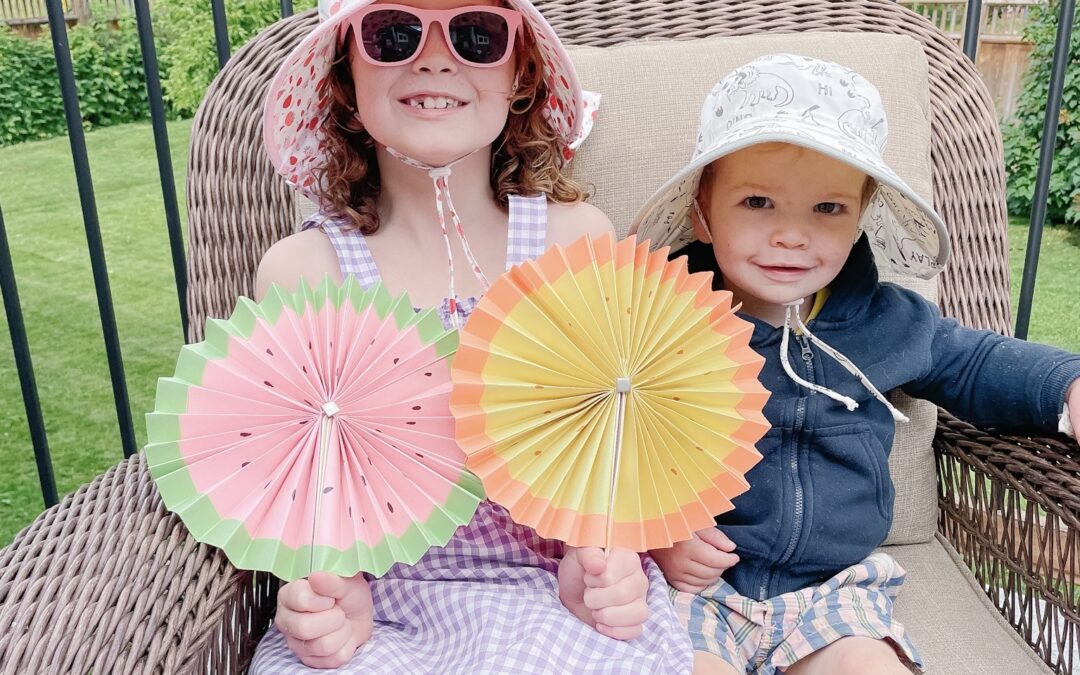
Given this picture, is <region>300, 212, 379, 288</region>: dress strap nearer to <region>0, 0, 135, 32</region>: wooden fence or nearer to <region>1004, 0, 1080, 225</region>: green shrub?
<region>1004, 0, 1080, 225</region>: green shrub

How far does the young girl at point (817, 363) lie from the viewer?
1274mm

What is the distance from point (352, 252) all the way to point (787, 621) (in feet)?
2.83

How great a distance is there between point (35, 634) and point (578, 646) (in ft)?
1.99

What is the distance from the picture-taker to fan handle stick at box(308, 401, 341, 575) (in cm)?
111

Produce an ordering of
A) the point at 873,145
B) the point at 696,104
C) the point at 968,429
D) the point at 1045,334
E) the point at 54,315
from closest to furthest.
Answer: the point at 873,145 → the point at 968,429 → the point at 696,104 → the point at 1045,334 → the point at 54,315

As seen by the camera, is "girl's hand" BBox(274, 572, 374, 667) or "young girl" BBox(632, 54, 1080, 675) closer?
"girl's hand" BBox(274, 572, 374, 667)

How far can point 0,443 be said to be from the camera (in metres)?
3.78

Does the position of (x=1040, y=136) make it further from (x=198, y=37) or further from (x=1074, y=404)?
(x=198, y=37)

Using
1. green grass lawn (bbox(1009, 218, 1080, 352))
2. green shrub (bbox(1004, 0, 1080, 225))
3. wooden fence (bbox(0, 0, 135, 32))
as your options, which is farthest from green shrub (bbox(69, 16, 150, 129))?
green grass lawn (bbox(1009, 218, 1080, 352))

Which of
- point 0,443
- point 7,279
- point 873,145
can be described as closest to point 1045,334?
point 873,145

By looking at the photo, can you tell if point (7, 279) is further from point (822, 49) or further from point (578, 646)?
point (822, 49)

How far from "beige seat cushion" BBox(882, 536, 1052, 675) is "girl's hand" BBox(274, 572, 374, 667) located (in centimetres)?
83

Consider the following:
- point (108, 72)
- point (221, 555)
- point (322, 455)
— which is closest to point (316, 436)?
point (322, 455)

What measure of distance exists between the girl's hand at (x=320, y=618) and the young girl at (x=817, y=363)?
48cm
